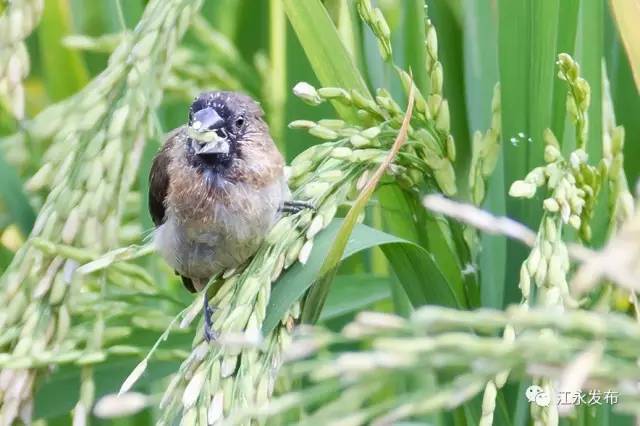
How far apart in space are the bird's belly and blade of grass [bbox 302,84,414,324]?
43cm

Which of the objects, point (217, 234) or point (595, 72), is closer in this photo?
point (595, 72)

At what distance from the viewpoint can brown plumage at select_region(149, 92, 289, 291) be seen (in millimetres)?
2018

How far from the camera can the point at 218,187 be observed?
213 cm

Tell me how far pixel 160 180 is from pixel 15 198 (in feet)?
1.50

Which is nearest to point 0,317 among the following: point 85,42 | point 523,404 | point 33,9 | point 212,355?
point 212,355

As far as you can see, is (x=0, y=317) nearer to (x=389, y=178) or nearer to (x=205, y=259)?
(x=389, y=178)

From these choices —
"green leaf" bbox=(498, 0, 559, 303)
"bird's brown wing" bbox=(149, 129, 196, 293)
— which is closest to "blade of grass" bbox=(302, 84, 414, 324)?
"green leaf" bbox=(498, 0, 559, 303)

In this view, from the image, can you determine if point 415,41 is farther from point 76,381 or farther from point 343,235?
point 76,381

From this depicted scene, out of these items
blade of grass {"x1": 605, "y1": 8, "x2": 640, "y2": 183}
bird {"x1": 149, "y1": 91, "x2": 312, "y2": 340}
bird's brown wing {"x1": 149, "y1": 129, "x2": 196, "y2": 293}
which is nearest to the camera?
blade of grass {"x1": 605, "y1": 8, "x2": 640, "y2": 183}

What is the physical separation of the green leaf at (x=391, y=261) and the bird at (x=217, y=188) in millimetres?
446

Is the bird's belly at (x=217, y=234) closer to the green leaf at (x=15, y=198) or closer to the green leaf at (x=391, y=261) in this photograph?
the green leaf at (x=15, y=198)

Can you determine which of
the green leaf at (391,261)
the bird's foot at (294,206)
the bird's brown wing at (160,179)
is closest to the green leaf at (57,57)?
the bird's brown wing at (160,179)

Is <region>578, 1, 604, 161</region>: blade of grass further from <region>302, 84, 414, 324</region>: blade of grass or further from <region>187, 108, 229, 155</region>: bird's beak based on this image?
<region>187, 108, 229, 155</region>: bird's beak

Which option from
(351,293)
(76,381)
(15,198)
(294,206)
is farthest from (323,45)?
(76,381)
